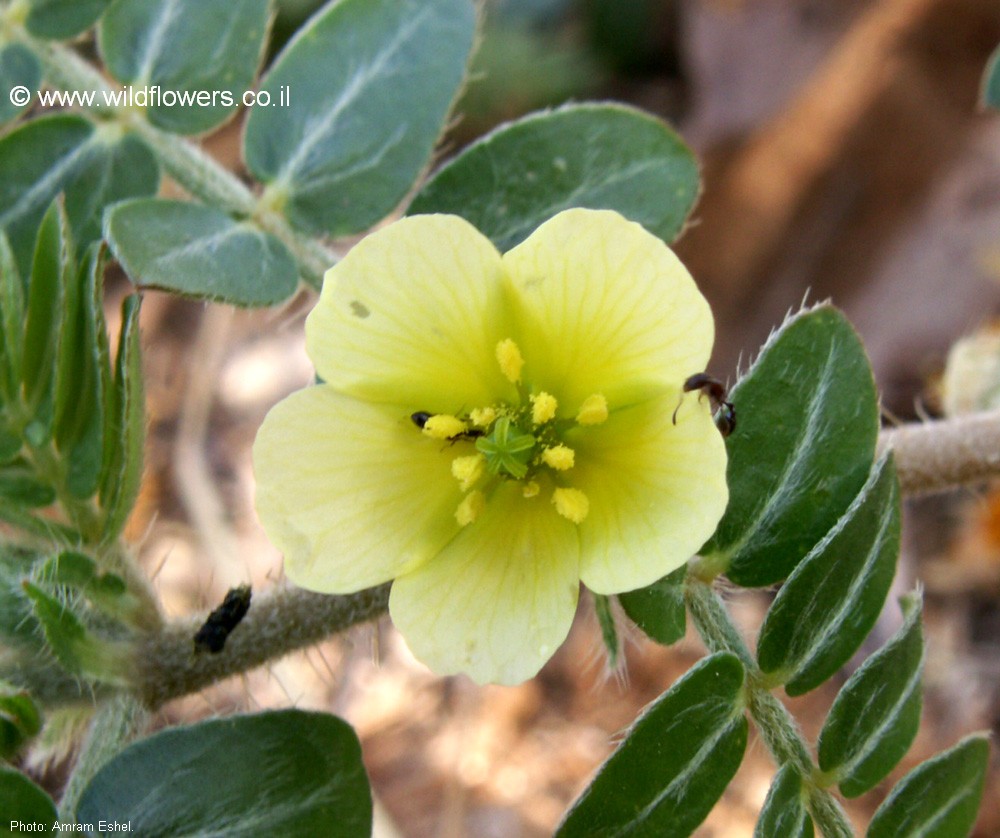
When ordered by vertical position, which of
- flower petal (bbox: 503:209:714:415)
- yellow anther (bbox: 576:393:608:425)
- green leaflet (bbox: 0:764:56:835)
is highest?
flower petal (bbox: 503:209:714:415)

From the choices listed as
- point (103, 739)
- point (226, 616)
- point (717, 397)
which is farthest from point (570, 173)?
point (103, 739)

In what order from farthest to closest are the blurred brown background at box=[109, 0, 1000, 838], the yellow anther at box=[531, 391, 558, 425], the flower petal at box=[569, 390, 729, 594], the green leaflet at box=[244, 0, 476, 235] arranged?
the blurred brown background at box=[109, 0, 1000, 838] → the green leaflet at box=[244, 0, 476, 235] → the yellow anther at box=[531, 391, 558, 425] → the flower petal at box=[569, 390, 729, 594]

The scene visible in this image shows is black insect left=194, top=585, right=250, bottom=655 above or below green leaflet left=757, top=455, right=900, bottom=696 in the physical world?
below

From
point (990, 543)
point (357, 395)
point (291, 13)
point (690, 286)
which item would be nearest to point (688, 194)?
point (690, 286)

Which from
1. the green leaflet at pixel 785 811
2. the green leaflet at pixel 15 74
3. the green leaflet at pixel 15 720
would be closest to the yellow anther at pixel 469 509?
the green leaflet at pixel 785 811

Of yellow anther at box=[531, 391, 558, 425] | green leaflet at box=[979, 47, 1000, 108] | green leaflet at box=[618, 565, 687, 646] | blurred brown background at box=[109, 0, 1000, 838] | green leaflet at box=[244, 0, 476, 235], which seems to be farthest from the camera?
blurred brown background at box=[109, 0, 1000, 838]

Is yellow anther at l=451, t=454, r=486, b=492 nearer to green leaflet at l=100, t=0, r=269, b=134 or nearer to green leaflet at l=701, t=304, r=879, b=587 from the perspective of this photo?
green leaflet at l=701, t=304, r=879, b=587

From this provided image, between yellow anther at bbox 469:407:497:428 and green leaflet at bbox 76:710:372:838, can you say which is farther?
yellow anther at bbox 469:407:497:428

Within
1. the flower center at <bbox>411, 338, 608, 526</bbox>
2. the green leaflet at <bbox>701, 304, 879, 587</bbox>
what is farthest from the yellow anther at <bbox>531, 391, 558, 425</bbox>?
the green leaflet at <bbox>701, 304, 879, 587</bbox>
